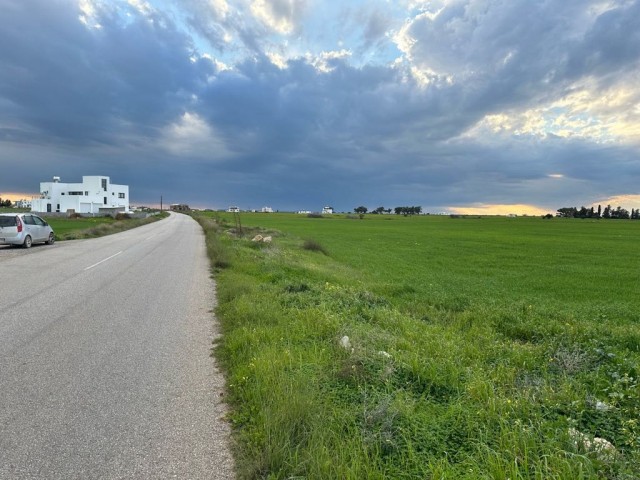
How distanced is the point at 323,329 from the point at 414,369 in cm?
219

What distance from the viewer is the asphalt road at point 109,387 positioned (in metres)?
3.36

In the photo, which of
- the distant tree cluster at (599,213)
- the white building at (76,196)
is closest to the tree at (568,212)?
the distant tree cluster at (599,213)

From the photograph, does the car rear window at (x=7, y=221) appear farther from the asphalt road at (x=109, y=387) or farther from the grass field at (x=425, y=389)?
the grass field at (x=425, y=389)

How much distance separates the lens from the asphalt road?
3.36 metres

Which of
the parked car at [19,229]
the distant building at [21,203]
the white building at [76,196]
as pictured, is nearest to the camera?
the parked car at [19,229]

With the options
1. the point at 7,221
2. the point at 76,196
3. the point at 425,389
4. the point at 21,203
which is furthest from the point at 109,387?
the point at 21,203

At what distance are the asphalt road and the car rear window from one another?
13350 millimetres

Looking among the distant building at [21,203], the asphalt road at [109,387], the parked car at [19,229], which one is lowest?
the asphalt road at [109,387]

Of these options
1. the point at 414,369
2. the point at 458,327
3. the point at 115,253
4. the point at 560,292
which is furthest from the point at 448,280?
the point at 115,253

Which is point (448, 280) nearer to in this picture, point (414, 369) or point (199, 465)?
point (414, 369)

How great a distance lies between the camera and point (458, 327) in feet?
25.8

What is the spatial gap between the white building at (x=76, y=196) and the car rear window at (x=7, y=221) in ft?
287

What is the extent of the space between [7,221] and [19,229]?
0.76m

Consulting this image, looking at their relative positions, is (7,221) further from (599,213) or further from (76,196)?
(599,213)
